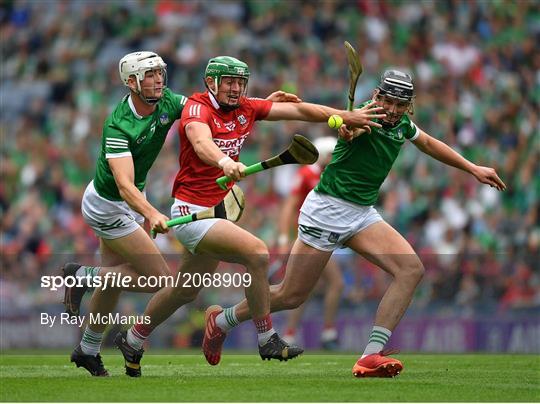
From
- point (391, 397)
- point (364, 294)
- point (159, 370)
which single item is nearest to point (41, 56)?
point (364, 294)

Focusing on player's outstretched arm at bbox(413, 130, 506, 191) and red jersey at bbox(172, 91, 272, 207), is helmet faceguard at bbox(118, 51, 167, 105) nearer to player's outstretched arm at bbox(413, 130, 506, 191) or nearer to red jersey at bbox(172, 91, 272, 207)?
red jersey at bbox(172, 91, 272, 207)

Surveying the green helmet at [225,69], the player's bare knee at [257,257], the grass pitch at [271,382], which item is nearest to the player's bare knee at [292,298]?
the grass pitch at [271,382]

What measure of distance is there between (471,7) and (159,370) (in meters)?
13.1

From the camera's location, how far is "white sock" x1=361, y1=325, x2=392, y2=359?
10766 mm

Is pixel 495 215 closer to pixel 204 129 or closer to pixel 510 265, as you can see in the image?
pixel 510 265

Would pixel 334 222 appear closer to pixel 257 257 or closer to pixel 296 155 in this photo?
pixel 257 257

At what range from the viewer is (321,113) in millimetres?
11055

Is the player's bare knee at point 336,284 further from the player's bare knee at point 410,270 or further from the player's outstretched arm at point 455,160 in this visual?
the player's bare knee at point 410,270

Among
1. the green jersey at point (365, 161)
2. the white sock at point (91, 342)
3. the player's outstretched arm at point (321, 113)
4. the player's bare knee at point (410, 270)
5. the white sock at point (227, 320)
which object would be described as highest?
the player's outstretched arm at point (321, 113)

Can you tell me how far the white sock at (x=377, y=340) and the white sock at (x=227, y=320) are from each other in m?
1.14

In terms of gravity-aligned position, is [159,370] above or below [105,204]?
below

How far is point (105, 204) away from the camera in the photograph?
11211 millimetres

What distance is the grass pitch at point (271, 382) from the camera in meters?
9.37

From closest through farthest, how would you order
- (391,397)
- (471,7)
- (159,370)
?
(391,397) → (159,370) → (471,7)
